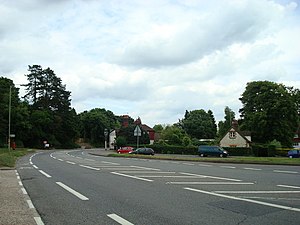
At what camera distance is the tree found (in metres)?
65.3

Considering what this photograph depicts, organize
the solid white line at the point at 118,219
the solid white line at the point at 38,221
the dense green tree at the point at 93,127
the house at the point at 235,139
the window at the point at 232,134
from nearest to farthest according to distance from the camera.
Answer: the solid white line at the point at 118,219 < the solid white line at the point at 38,221 < the house at the point at 235,139 < the window at the point at 232,134 < the dense green tree at the point at 93,127

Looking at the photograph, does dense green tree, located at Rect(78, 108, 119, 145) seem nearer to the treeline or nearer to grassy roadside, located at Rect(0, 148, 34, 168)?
the treeline

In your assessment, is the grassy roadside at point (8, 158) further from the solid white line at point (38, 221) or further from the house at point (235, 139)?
the house at point (235, 139)

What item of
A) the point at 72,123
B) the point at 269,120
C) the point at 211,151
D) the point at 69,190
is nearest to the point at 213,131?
the point at 72,123

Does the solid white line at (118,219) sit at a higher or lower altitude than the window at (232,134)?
lower

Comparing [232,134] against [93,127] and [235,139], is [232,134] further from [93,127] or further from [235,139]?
[93,127]

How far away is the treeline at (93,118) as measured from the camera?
66125 mm

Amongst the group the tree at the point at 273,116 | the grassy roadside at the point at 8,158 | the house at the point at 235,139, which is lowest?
the grassy roadside at the point at 8,158

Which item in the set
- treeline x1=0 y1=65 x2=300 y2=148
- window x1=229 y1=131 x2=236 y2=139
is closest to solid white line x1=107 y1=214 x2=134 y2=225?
treeline x1=0 y1=65 x2=300 y2=148

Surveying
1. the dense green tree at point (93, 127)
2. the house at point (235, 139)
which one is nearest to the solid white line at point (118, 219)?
the house at point (235, 139)


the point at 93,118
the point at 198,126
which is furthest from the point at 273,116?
the point at 93,118

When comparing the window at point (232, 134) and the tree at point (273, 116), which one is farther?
the window at point (232, 134)

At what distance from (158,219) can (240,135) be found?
6736 cm

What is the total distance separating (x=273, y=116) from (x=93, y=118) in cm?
7610
